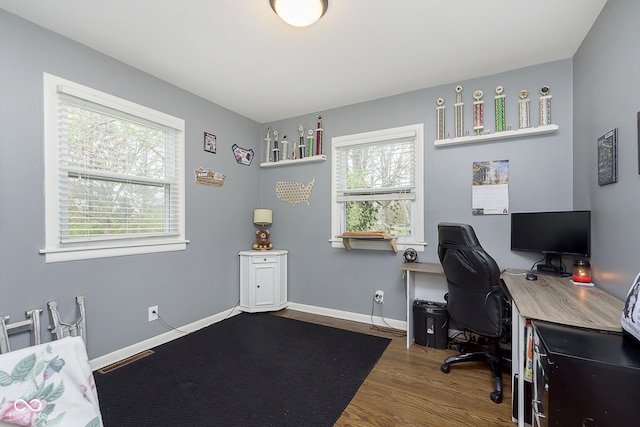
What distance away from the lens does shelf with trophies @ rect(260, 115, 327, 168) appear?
3400 millimetres

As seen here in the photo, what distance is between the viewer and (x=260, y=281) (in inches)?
134

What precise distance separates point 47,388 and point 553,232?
3.08 m

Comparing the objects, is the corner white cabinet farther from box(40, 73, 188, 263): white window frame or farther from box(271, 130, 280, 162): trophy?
box(271, 130, 280, 162): trophy

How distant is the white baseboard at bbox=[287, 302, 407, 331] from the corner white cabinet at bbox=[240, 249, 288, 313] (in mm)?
293

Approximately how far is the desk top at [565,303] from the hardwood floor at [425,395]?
722 millimetres

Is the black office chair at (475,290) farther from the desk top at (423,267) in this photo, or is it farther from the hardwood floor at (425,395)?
the desk top at (423,267)

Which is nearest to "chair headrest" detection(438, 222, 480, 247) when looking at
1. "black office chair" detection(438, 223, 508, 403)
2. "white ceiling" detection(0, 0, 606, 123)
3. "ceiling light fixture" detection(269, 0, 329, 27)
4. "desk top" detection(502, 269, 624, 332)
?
"black office chair" detection(438, 223, 508, 403)

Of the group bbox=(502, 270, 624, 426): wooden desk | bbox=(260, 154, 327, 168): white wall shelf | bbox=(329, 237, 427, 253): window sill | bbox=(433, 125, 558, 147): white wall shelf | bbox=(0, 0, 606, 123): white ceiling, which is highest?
bbox=(0, 0, 606, 123): white ceiling

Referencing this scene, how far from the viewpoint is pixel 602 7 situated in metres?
1.74

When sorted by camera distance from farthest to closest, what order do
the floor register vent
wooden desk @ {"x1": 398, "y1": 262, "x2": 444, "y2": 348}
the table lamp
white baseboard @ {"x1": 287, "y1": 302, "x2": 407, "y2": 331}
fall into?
the table lamp < white baseboard @ {"x1": 287, "y1": 302, "x2": 407, "y2": 331} < wooden desk @ {"x1": 398, "y1": 262, "x2": 444, "y2": 348} < the floor register vent

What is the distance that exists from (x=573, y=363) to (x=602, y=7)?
2173 mm

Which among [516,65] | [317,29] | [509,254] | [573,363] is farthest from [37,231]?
[516,65]

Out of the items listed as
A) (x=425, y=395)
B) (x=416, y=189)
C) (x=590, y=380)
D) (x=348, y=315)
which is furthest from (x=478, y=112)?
(x=348, y=315)

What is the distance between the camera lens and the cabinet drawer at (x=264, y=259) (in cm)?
339
